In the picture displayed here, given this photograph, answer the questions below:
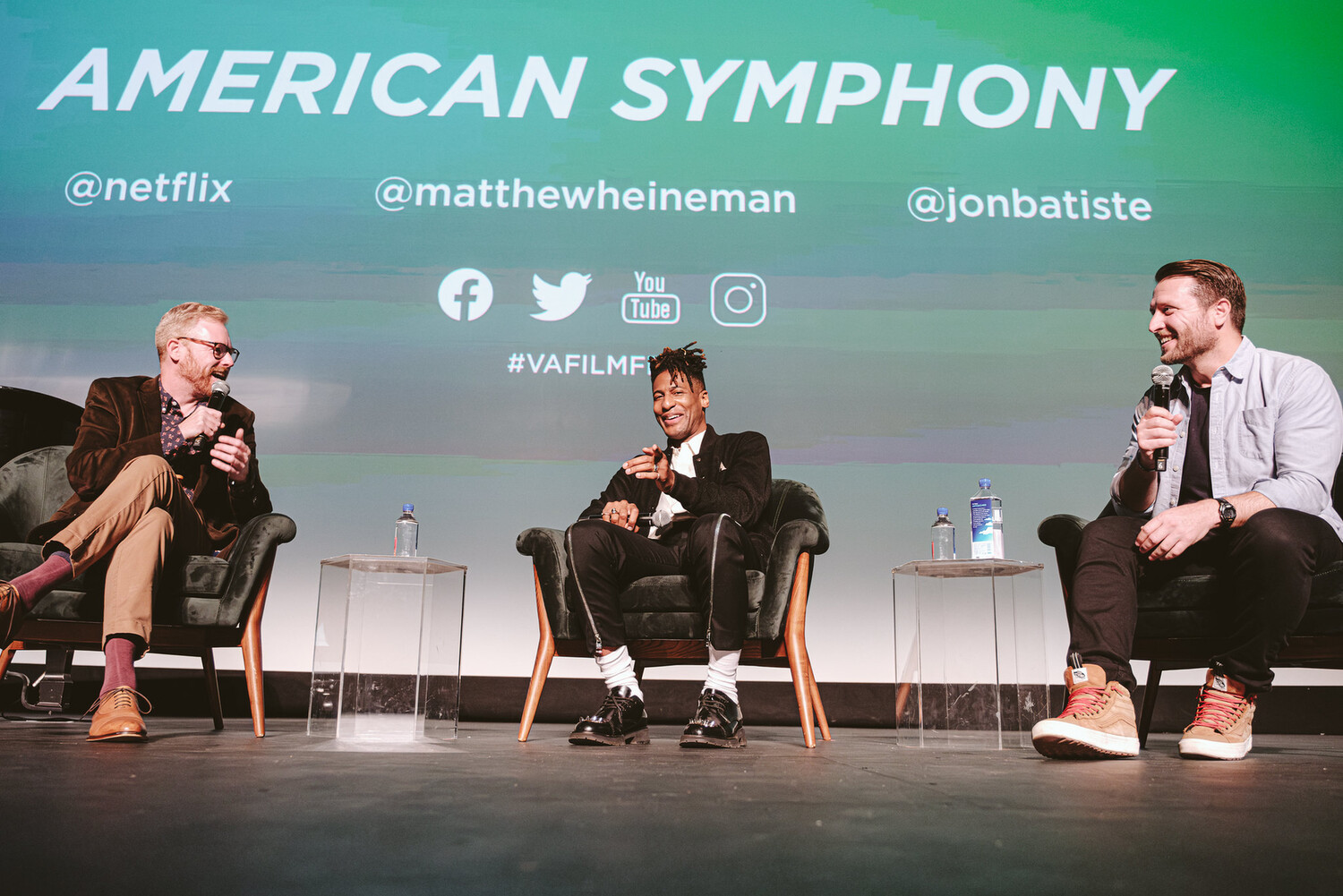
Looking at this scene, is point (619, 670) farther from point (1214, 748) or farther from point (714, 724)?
point (1214, 748)

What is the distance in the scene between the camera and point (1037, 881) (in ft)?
2.46

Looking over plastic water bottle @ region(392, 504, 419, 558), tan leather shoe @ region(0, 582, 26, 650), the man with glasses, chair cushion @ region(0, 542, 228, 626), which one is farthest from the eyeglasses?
tan leather shoe @ region(0, 582, 26, 650)

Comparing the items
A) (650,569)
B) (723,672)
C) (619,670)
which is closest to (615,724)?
(619,670)

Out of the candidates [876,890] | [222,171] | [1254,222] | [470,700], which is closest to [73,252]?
[222,171]

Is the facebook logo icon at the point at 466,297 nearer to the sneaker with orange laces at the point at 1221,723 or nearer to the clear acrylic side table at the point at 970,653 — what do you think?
the clear acrylic side table at the point at 970,653

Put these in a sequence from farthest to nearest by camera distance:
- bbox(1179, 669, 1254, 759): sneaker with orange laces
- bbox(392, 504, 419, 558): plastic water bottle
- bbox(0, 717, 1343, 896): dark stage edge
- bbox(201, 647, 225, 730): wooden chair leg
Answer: bbox(392, 504, 419, 558): plastic water bottle → bbox(201, 647, 225, 730): wooden chair leg → bbox(1179, 669, 1254, 759): sneaker with orange laces → bbox(0, 717, 1343, 896): dark stage edge

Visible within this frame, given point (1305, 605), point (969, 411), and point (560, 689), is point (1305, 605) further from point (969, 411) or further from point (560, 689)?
point (560, 689)

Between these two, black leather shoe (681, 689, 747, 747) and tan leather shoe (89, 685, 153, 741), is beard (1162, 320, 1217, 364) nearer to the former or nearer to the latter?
black leather shoe (681, 689, 747, 747)

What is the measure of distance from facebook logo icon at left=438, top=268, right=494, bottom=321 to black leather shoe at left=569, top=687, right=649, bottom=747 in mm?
1751

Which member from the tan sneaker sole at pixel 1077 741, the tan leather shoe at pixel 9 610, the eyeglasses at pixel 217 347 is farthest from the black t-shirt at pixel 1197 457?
the tan leather shoe at pixel 9 610

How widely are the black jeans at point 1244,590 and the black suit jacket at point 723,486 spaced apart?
31.3 inches

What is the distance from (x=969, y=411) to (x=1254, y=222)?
1272 millimetres

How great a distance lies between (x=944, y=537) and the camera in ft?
10.4

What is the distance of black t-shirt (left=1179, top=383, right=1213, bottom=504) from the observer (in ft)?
7.32
